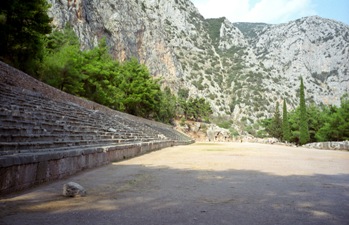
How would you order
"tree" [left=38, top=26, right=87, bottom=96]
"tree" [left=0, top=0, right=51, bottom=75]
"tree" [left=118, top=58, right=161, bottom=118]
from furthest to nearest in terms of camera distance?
1. "tree" [left=118, top=58, right=161, bottom=118]
2. "tree" [left=38, top=26, right=87, bottom=96]
3. "tree" [left=0, top=0, right=51, bottom=75]

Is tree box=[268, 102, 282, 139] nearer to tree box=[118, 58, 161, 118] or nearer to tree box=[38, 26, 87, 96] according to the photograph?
tree box=[118, 58, 161, 118]

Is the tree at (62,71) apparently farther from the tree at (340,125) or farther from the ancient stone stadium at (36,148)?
the tree at (340,125)

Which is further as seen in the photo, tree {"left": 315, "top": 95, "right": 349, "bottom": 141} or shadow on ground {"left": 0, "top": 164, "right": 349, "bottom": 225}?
tree {"left": 315, "top": 95, "right": 349, "bottom": 141}

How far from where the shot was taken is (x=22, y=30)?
1798 cm

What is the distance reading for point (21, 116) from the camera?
7434mm

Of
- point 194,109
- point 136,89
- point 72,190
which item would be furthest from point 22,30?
point 194,109

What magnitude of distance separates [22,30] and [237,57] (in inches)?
3954

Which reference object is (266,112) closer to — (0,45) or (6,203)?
(0,45)

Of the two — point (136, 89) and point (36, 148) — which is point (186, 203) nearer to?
point (36, 148)

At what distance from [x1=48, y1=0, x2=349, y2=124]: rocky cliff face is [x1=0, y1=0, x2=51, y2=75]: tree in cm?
4540

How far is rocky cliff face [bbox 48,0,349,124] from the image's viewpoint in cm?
7969

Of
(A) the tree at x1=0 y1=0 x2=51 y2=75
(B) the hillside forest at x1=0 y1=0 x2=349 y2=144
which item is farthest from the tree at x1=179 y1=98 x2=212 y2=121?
(A) the tree at x1=0 y1=0 x2=51 y2=75

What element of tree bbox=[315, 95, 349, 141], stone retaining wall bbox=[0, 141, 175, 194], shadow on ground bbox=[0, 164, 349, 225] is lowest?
shadow on ground bbox=[0, 164, 349, 225]

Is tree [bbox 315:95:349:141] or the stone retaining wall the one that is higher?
tree [bbox 315:95:349:141]
